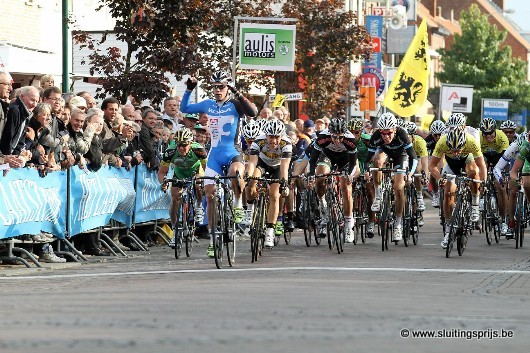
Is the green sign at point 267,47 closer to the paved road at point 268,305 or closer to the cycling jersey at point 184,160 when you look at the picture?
the cycling jersey at point 184,160

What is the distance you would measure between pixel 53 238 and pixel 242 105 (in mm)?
2857

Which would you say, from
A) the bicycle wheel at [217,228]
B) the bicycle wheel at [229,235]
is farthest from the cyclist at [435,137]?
the bicycle wheel at [217,228]

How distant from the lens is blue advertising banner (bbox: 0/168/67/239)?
1623 cm

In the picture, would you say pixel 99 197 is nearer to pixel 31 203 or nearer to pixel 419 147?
pixel 31 203

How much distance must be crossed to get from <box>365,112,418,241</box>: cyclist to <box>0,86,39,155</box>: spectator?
6.37 metres

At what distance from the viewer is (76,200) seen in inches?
730

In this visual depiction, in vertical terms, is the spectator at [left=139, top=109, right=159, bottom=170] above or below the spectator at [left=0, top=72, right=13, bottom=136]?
below

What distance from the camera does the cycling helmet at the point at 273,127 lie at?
19.5 meters

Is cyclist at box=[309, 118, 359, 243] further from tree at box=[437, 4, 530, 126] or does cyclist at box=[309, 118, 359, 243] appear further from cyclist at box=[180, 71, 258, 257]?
tree at box=[437, 4, 530, 126]

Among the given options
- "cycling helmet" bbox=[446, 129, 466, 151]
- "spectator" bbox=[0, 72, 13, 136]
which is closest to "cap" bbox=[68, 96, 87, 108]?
"spectator" bbox=[0, 72, 13, 136]

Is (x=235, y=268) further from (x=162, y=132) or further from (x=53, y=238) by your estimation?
(x=162, y=132)

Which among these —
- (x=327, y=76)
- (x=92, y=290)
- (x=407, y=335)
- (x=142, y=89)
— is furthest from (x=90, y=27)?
(x=407, y=335)

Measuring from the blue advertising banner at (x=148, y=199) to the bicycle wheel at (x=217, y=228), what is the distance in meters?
4.36

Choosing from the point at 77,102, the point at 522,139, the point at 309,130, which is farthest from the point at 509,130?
the point at 77,102
